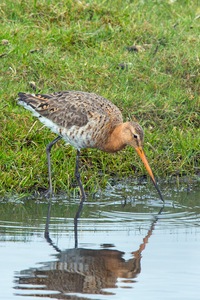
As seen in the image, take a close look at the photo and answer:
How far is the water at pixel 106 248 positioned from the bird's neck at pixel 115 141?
0.50m

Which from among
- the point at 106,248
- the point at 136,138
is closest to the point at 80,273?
the point at 106,248

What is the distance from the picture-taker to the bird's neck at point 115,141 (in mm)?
9852

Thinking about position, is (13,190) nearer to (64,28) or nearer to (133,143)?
(133,143)

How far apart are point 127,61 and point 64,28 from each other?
1116 millimetres

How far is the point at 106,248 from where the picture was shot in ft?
26.4

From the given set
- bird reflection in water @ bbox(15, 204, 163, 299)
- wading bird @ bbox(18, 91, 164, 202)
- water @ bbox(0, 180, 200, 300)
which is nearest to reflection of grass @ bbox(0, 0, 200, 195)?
wading bird @ bbox(18, 91, 164, 202)

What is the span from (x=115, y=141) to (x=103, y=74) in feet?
7.57

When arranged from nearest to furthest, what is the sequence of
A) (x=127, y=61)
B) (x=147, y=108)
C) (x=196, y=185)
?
(x=196, y=185) < (x=147, y=108) < (x=127, y=61)

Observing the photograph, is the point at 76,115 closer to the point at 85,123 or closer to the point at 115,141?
the point at 85,123

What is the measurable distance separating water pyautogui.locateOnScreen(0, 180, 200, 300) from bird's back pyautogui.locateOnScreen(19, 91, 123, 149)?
2.13 ft

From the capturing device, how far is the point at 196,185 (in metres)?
10.6

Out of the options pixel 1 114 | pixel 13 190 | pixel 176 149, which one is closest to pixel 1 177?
pixel 13 190

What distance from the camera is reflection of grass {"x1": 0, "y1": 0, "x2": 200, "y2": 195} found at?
34.3 ft

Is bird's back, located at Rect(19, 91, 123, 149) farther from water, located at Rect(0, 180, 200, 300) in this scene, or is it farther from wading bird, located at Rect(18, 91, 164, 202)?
water, located at Rect(0, 180, 200, 300)
